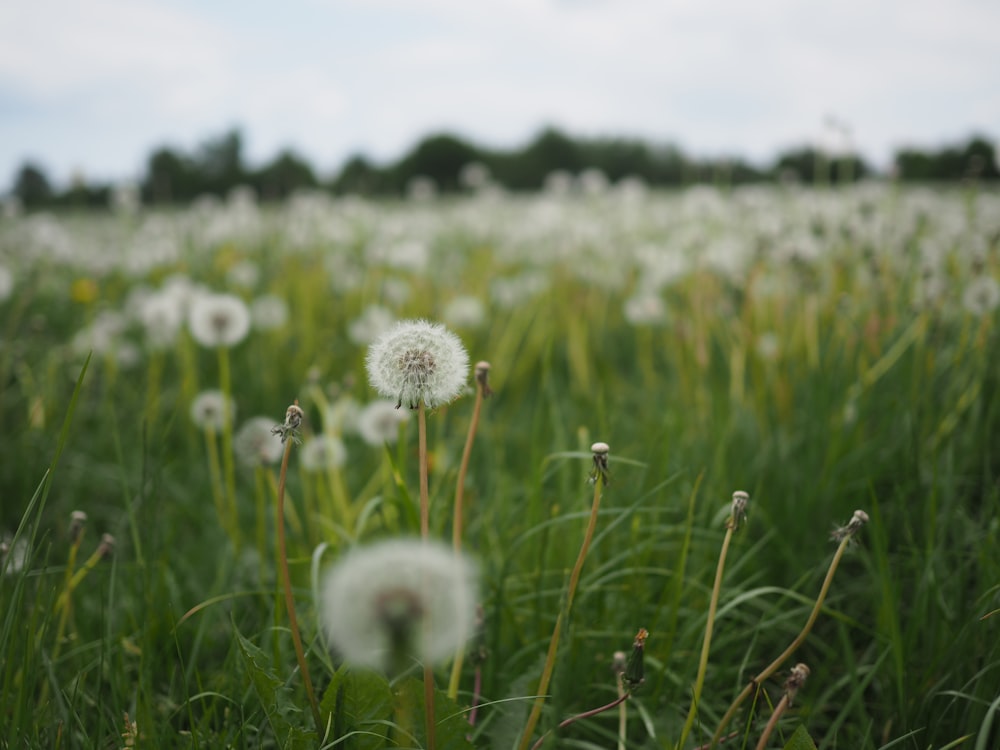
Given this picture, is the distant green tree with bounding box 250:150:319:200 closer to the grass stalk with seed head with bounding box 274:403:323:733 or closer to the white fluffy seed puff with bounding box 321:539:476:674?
the grass stalk with seed head with bounding box 274:403:323:733

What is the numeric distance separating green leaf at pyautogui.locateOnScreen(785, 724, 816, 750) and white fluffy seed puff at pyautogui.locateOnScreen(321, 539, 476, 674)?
0.54 metres

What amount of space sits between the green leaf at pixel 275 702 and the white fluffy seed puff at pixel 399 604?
0.95 feet

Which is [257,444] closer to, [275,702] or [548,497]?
[548,497]

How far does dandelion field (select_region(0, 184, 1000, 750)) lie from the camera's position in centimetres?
120

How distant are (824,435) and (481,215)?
6.09 metres


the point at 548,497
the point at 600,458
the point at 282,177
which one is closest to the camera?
the point at 600,458

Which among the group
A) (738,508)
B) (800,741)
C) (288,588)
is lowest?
(800,741)

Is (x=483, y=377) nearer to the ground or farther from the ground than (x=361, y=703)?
farther from the ground

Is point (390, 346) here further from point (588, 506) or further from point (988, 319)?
point (988, 319)

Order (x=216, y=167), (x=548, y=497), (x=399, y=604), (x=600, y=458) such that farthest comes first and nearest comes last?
(x=216, y=167), (x=548, y=497), (x=600, y=458), (x=399, y=604)

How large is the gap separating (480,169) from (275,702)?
870cm

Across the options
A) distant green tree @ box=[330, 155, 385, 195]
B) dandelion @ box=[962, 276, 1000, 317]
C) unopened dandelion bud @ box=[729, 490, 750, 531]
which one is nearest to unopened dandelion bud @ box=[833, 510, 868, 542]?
unopened dandelion bud @ box=[729, 490, 750, 531]

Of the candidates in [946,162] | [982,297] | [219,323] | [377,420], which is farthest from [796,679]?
[946,162]

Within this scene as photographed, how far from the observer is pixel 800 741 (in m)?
1.03
